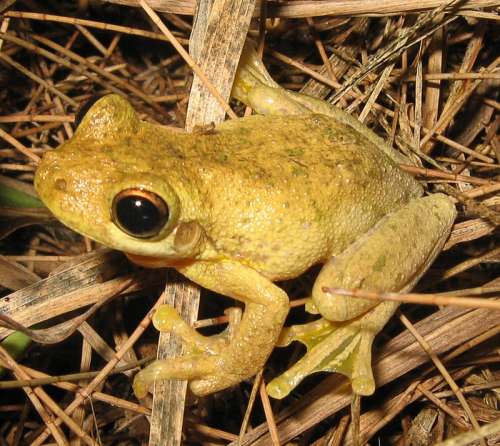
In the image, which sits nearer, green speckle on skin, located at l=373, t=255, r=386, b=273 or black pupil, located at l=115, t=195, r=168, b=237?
black pupil, located at l=115, t=195, r=168, b=237

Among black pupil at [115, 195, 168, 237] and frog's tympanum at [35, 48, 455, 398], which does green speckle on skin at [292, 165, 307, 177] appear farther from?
black pupil at [115, 195, 168, 237]

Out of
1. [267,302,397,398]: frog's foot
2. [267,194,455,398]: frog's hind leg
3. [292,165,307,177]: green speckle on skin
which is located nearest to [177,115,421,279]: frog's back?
[292,165,307,177]: green speckle on skin

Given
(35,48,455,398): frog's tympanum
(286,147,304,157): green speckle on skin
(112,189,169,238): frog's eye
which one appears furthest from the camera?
Result: (286,147,304,157): green speckle on skin

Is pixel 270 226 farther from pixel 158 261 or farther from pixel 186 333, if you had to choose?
pixel 186 333

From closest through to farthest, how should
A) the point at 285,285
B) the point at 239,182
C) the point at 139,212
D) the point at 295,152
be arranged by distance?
1. the point at 139,212
2. the point at 239,182
3. the point at 295,152
4. the point at 285,285

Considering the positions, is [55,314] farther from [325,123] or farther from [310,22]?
[310,22]

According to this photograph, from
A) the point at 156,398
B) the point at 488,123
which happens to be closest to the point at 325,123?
the point at 488,123

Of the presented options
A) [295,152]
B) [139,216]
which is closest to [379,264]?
[295,152]

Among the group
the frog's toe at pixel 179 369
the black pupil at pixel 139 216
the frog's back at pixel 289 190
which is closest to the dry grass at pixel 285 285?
the frog's toe at pixel 179 369
